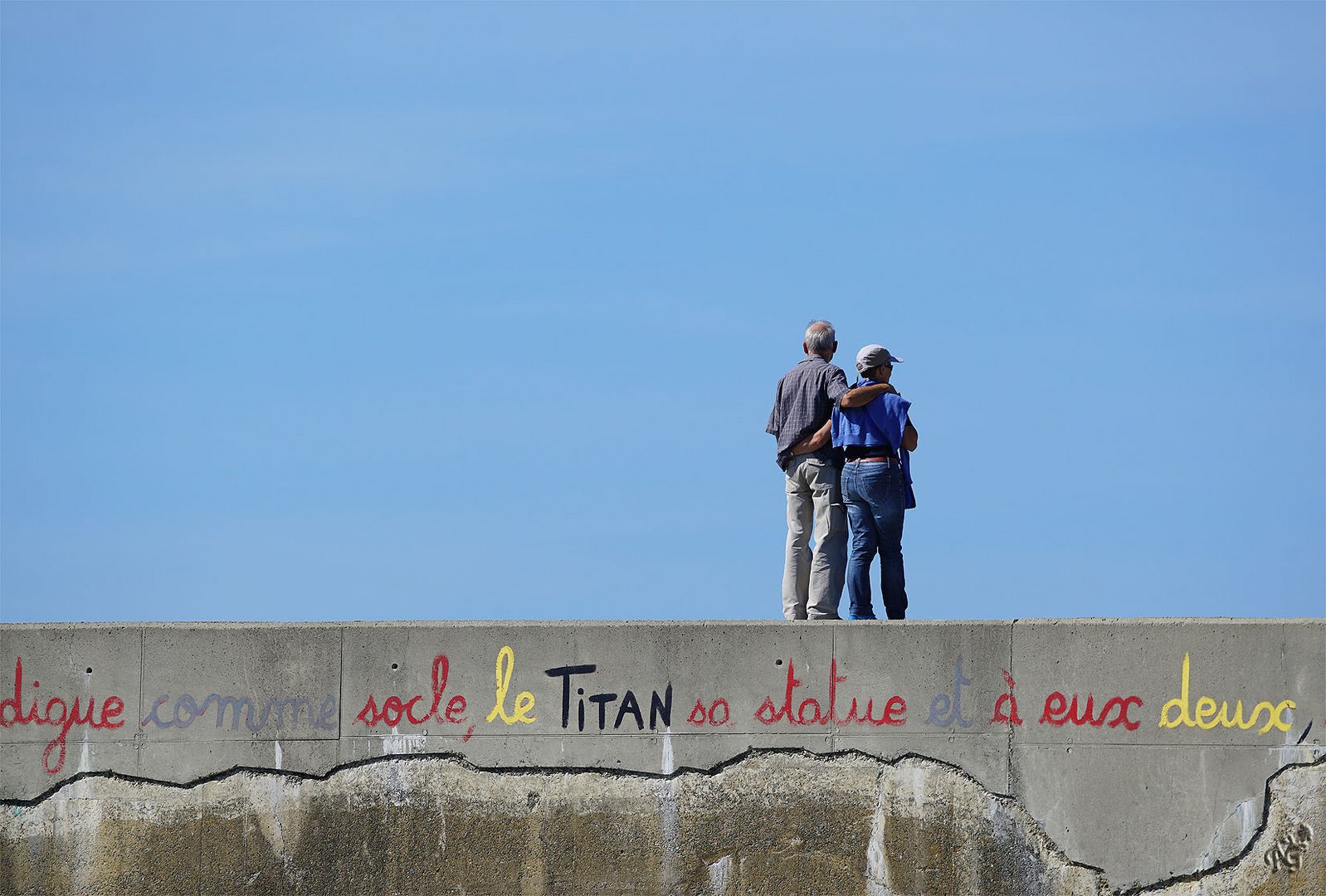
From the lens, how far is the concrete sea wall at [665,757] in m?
7.21

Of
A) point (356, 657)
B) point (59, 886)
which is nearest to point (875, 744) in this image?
point (356, 657)

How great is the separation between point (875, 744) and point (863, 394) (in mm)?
1739

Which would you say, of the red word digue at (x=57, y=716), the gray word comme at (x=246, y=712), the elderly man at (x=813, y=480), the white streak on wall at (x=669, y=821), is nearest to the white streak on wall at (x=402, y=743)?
the gray word comme at (x=246, y=712)

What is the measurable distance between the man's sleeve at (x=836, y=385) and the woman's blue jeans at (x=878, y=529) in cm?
37

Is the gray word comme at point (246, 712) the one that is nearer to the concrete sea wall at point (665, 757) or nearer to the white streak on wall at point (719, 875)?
the concrete sea wall at point (665, 757)

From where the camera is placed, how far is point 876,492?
26.2 ft

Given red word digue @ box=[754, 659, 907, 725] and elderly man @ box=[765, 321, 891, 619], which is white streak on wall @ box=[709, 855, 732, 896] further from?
elderly man @ box=[765, 321, 891, 619]

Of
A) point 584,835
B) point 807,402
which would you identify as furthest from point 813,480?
point 584,835

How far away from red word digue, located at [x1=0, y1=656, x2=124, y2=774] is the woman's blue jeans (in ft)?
11.8

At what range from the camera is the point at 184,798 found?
7.66 metres

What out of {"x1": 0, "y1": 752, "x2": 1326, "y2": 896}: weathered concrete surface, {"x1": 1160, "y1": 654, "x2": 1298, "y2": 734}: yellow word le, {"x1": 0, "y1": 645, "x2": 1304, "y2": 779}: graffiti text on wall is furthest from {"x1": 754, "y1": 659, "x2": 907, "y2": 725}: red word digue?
{"x1": 1160, "y1": 654, "x2": 1298, "y2": 734}: yellow word le

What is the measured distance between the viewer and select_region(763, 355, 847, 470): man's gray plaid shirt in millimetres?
8297

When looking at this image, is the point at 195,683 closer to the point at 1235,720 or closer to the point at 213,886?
the point at 213,886

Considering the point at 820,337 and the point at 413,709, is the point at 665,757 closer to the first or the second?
the point at 413,709
